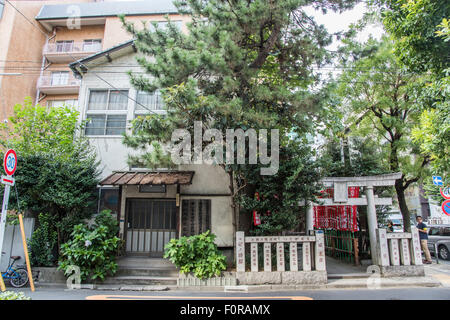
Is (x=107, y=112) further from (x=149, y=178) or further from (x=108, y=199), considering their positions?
(x=149, y=178)

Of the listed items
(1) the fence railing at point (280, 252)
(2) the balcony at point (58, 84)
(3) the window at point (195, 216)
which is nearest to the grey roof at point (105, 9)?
(2) the balcony at point (58, 84)

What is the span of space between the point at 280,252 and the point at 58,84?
22.6 meters

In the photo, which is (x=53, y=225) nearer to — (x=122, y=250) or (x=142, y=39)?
(x=122, y=250)

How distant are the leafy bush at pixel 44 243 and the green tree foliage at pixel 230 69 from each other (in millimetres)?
4234

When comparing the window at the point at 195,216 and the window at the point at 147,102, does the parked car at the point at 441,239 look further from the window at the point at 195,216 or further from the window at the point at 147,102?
the window at the point at 147,102

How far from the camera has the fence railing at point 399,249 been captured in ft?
30.1

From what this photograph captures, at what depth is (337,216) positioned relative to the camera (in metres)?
12.2

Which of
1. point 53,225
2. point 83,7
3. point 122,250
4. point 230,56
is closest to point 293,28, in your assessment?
point 230,56

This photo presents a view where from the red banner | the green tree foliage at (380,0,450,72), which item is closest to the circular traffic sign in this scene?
the red banner

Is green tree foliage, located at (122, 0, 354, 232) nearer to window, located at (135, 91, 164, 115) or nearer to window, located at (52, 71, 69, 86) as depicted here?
window, located at (135, 91, 164, 115)

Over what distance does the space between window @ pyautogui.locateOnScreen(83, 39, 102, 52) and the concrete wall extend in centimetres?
1748

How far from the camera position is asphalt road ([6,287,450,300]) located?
7.32m

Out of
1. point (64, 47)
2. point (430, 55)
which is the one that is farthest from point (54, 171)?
point (64, 47)

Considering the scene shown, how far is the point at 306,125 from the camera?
924 centimetres
